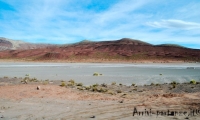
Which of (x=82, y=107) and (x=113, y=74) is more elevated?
(x=113, y=74)

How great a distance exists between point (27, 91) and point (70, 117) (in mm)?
6350

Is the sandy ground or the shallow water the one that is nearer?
the sandy ground

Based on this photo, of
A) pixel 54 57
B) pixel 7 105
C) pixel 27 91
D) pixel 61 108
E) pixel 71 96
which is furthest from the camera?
pixel 54 57

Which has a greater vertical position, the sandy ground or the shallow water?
the shallow water

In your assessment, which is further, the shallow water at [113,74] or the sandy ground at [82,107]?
the shallow water at [113,74]

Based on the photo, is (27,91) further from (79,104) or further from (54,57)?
(54,57)

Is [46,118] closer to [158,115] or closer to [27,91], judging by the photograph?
[158,115]

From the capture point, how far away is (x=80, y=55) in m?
97.5

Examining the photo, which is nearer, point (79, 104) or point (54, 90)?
point (79, 104)

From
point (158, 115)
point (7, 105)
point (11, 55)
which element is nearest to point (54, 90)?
point (7, 105)

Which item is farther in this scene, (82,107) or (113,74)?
(113,74)

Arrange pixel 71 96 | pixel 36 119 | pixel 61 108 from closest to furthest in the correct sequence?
pixel 36 119
pixel 61 108
pixel 71 96

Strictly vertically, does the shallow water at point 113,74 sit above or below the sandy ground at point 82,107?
above

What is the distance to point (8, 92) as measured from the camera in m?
13.7
